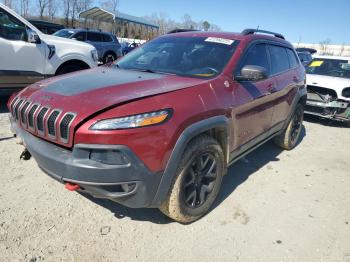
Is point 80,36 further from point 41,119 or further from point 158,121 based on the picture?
point 158,121

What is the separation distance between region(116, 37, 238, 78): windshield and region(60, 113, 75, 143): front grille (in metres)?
1.35

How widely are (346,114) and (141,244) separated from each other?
21.1 feet

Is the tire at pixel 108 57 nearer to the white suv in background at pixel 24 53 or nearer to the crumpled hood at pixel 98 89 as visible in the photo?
the white suv in background at pixel 24 53

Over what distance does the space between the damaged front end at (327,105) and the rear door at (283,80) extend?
273cm

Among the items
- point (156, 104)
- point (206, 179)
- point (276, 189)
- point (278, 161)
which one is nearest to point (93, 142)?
point (156, 104)

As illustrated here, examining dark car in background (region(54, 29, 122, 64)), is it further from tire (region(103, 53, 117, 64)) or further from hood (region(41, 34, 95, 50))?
hood (region(41, 34, 95, 50))

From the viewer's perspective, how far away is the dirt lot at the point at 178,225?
2.67 metres

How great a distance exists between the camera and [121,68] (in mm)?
3775

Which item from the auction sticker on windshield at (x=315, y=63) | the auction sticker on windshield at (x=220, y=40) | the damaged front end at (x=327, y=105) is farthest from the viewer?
the auction sticker on windshield at (x=315, y=63)

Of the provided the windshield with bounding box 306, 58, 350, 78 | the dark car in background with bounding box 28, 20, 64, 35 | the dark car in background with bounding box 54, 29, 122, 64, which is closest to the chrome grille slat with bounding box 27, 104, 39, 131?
the windshield with bounding box 306, 58, 350, 78

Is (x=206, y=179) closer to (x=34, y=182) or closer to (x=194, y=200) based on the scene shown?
(x=194, y=200)

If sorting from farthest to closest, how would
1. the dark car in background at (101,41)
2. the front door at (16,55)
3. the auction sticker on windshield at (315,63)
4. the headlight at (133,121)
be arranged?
the dark car in background at (101,41) < the auction sticker on windshield at (315,63) < the front door at (16,55) < the headlight at (133,121)

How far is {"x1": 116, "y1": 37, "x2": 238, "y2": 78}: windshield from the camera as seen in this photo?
3.41m

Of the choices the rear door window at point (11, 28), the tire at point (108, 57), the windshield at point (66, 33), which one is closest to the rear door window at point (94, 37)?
the tire at point (108, 57)
